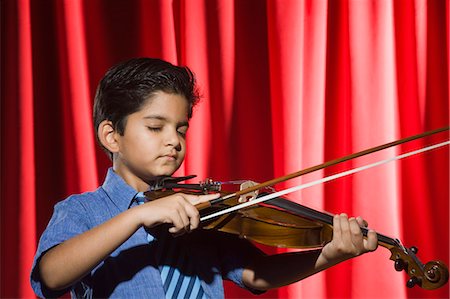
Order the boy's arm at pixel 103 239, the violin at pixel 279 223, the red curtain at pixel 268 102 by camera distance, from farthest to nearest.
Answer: the red curtain at pixel 268 102 < the violin at pixel 279 223 < the boy's arm at pixel 103 239

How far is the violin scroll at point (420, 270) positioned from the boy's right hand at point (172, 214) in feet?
1.05

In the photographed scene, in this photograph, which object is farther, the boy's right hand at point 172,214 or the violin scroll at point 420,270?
the violin scroll at point 420,270

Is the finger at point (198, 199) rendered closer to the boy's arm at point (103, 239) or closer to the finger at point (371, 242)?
the boy's arm at point (103, 239)

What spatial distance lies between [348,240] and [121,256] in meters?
0.31

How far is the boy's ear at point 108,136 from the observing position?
0.99m

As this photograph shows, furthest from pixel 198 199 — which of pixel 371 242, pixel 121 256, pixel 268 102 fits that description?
pixel 268 102

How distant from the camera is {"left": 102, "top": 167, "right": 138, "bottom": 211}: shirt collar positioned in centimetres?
95

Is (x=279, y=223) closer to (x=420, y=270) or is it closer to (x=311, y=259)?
(x=311, y=259)

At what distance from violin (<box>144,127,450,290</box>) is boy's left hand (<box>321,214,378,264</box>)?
16 mm

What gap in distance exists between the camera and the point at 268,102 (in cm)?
172

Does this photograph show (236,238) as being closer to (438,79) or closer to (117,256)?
(117,256)

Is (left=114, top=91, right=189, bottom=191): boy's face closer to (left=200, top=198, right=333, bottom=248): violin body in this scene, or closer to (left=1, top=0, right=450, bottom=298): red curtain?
(left=200, top=198, right=333, bottom=248): violin body

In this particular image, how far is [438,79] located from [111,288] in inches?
43.9

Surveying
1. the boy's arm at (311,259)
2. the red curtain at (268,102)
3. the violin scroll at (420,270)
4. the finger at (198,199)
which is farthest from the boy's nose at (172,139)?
the red curtain at (268,102)
